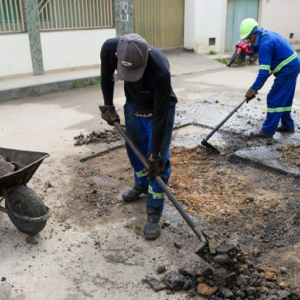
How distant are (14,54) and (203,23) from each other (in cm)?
764

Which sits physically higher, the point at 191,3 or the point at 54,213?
A: the point at 191,3

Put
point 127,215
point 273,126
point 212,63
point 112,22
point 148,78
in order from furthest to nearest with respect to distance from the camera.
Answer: point 212,63, point 112,22, point 273,126, point 127,215, point 148,78

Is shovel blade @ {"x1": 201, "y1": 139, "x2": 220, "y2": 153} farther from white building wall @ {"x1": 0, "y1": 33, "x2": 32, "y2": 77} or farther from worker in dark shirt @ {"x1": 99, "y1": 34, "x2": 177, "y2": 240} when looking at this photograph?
white building wall @ {"x1": 0, "y1": 33, "x2": 32, "y2": 77}

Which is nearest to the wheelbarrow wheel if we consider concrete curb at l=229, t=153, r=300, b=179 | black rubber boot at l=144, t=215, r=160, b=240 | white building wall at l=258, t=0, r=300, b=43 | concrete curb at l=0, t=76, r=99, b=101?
black rubber boot at l=144, t=215, r=160, b=240

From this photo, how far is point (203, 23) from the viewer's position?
1455 centimetres

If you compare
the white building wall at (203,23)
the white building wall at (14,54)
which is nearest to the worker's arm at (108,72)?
the white building wall at (14,54)

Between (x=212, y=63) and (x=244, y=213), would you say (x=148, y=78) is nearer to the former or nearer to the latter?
(x=244, y=213)

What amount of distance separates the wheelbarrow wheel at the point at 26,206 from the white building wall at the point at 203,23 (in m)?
12.4

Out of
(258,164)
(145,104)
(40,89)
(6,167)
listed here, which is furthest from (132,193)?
(40,89)

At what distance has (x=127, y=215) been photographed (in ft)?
12.5

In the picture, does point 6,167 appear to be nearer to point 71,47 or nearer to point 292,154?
point 292,154

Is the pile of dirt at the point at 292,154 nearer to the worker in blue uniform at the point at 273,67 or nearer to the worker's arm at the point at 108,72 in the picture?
the worker in blue uniform at the point at 273,67

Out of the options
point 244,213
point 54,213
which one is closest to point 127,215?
point 54,213

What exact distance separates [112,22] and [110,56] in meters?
9.32
